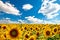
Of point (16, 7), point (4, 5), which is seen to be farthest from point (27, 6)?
point (4, 5)

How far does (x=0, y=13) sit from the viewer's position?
1362 mm

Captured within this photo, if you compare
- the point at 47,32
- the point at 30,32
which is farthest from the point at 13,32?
the point at 47,32

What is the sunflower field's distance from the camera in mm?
1211

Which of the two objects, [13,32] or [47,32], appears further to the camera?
[47,32]

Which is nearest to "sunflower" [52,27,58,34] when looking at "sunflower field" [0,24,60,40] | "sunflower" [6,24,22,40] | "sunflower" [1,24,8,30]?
"sunflower field" [0,24,60,40]

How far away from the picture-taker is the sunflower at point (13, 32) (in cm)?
120

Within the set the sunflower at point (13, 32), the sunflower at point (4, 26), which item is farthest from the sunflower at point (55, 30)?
the sunflower at point (4, 26)

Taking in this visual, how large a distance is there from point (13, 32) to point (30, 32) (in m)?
0.18

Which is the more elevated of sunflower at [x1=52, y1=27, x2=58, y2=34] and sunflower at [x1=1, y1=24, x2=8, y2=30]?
sunflower at [x1=1, y1=24, x2=8, y2=30]

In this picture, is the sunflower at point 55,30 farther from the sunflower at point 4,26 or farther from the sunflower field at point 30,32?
the sunflower at point 4,26

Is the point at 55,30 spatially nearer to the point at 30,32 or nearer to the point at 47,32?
the point at 47,32

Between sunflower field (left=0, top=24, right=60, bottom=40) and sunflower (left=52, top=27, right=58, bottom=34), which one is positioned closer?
sunflower field (left=0, top=24, right=60, bottom=40)

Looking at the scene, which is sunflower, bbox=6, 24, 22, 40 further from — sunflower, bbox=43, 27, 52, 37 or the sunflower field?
sunflower, bbox=43, 27, 52, 37

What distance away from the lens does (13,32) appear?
4.07ft
